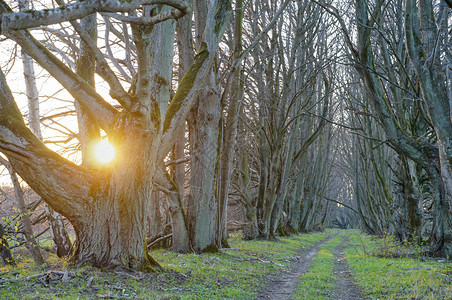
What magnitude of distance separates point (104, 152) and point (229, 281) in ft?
11.3

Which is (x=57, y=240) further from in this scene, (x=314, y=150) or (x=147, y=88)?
(x=314, y=150)

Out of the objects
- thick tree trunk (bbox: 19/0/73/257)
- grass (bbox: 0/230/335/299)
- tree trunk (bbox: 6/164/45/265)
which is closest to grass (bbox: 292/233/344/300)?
grass (bbox: 0/230/335/299)

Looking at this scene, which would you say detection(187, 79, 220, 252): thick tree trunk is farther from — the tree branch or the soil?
the tree branch

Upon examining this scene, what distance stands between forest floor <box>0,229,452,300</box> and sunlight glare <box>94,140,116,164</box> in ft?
6.17

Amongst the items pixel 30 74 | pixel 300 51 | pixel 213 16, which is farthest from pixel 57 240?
pixel 300 51

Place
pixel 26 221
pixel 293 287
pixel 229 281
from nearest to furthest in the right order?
pixel 229 281
pixel 293 287
pixel 26 221

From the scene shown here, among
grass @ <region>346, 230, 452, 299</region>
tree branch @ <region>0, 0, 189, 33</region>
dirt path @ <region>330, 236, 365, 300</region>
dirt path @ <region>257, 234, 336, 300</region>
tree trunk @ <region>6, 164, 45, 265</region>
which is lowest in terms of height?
dirt path @ <region>330, 236, 365, 300</region>

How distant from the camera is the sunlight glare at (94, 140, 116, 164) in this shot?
6.35 metres

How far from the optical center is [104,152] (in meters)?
6.77

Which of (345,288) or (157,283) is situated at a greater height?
(157,283)

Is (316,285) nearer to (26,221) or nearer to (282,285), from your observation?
(282,285)

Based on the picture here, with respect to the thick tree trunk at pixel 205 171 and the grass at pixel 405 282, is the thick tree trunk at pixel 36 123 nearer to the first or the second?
the thick tree trunk at pixel 205 171

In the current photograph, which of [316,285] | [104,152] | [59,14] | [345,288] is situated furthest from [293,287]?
[59,14]

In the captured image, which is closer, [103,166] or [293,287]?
[103,166]
